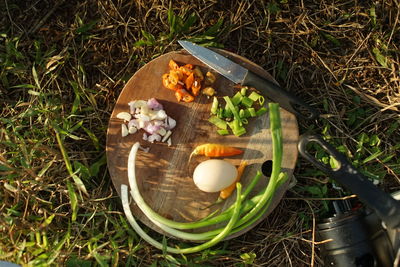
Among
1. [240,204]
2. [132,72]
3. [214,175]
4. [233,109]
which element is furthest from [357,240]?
[132,72]

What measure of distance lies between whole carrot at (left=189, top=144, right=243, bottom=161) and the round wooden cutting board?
4 cm

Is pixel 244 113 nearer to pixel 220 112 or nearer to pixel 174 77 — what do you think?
pixel 220 112

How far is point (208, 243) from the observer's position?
7.34 ft

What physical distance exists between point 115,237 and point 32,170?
19.4 inches

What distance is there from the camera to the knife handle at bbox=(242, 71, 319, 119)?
2.24 m

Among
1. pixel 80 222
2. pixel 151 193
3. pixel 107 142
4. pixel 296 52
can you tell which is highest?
pixel 296 52

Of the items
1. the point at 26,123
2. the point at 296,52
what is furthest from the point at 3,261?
the point at 296,52

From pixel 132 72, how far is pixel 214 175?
0.74 meters

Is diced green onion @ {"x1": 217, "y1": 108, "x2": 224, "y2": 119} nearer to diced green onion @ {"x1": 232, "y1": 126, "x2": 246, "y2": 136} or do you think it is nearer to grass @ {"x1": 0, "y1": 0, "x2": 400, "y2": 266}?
diced green onion @ {"x1": 232, "y1": 126, "x2": 246, "y2": 136}

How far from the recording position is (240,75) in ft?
7.40

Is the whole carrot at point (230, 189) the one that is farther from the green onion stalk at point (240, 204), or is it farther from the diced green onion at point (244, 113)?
the diced green onion at point (244, 113)

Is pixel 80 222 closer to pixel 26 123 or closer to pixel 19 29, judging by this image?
pixel 26 123

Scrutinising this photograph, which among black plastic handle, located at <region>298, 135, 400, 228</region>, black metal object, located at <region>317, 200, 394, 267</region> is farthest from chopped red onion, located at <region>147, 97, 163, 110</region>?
black metal object, located at <region>317, 200, 394, 267</region>

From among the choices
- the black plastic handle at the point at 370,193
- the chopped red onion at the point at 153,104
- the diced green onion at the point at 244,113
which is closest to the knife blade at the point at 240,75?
the diced green onion at the point at 244,113
